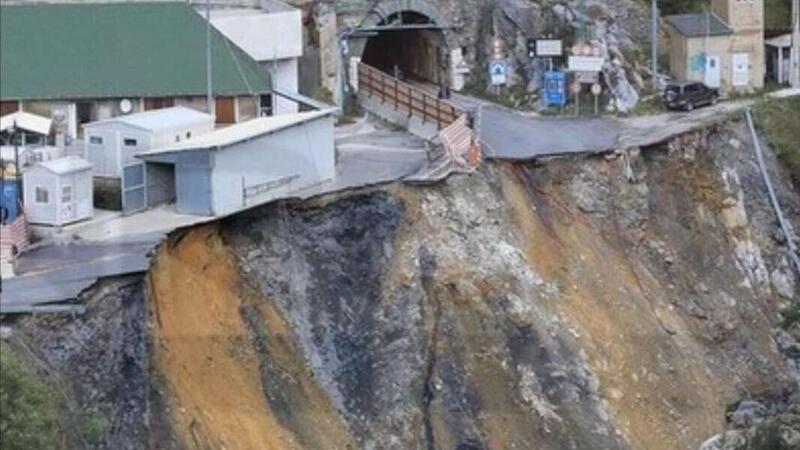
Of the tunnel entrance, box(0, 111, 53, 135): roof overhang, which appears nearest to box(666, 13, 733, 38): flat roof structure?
the tunnel entrance

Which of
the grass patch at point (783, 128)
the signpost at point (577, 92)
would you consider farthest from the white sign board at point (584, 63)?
the grass patch at point (783, 128)

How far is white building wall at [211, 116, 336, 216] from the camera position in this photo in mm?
57250

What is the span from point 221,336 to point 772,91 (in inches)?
1031

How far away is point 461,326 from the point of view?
58562 mm

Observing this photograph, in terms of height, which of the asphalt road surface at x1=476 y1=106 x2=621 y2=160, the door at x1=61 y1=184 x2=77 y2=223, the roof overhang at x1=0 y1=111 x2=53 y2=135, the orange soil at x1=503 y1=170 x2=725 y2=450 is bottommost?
the orange soil at x1=503 y1=170 x2=725 y2=450

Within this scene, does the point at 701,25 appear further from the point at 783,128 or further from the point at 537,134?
the point at 537,134

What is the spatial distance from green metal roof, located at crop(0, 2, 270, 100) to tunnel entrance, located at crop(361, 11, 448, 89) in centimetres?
965

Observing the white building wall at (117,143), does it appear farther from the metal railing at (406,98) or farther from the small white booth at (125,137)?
the metal railing at (406,98)

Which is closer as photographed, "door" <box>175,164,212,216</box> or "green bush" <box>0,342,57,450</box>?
"green bush" <box>0,342,57,450</box>

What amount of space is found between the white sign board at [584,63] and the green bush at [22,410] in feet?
91.3

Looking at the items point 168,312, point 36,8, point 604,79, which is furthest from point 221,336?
point 604,79

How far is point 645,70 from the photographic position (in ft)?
244

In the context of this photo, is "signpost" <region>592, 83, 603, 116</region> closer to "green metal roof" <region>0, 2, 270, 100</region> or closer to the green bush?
"green metal roof" <region>0, 2, 270, 100</region>

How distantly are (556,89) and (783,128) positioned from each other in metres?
6.93
